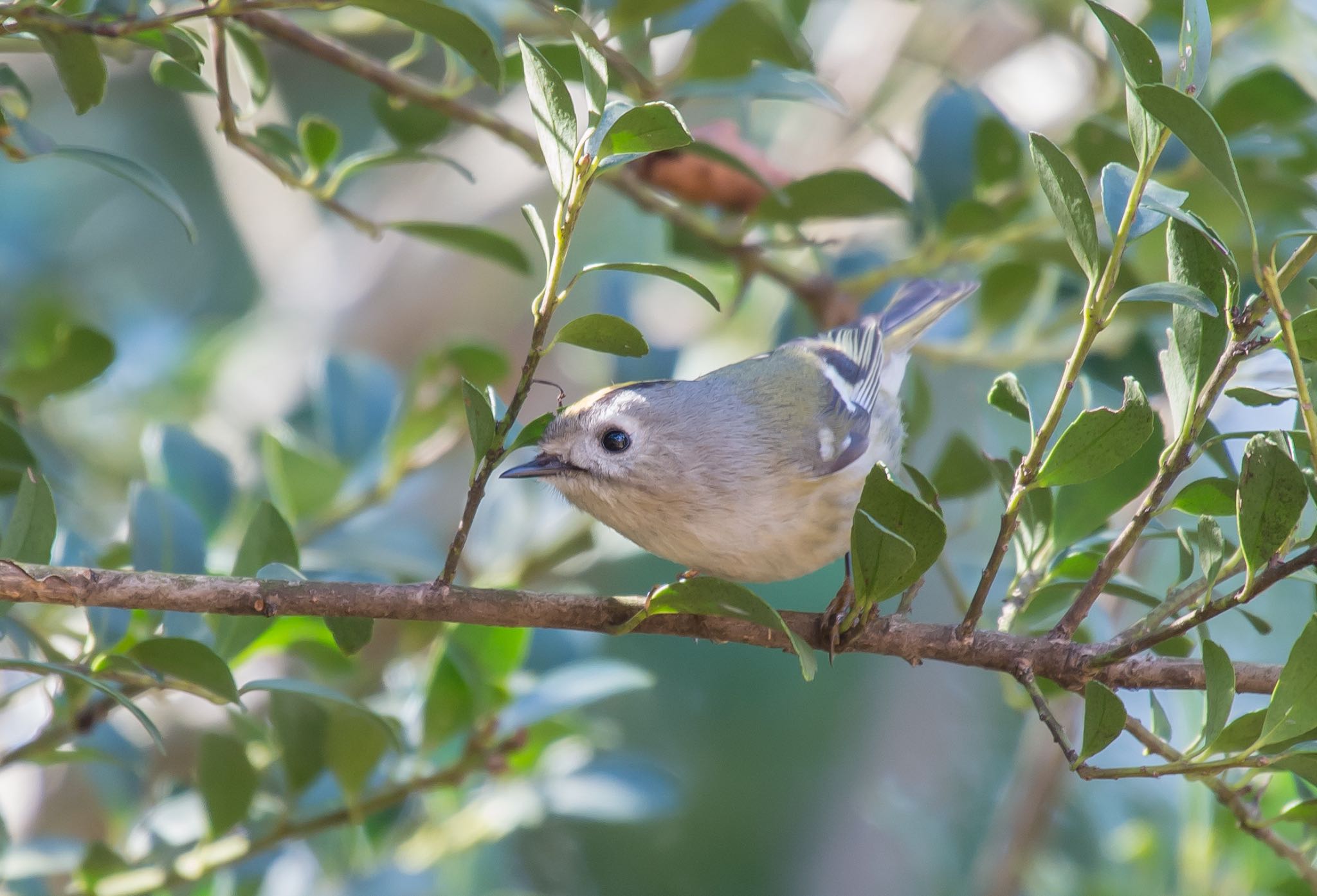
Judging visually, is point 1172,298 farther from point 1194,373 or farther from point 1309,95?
point 1309,95

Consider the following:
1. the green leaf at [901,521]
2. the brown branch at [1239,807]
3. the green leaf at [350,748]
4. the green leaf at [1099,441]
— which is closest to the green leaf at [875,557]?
the green leaf at [901,521]

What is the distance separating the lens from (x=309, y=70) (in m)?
4.39

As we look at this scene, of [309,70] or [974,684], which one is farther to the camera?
[309,70]

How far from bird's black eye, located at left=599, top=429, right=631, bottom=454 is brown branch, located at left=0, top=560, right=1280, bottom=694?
54 cm

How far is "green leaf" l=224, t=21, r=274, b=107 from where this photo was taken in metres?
1.29

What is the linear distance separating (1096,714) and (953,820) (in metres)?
1.96

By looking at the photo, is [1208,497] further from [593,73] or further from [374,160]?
[374,160]

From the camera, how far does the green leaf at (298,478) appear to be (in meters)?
1.67

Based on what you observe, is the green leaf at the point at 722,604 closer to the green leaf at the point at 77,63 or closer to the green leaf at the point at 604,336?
the green leaf at the point at 604,336

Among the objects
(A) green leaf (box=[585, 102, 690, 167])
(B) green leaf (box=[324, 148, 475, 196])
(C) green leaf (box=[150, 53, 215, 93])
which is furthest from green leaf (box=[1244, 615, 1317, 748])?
(C) green leaf (box=[150, 53, 215, 93])

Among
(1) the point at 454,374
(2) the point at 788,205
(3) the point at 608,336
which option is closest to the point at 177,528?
(3) the point at 608,336

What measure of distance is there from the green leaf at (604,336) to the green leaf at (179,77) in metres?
0.48

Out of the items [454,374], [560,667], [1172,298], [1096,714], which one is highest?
[1172,298]

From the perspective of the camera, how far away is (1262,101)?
5.04ft
